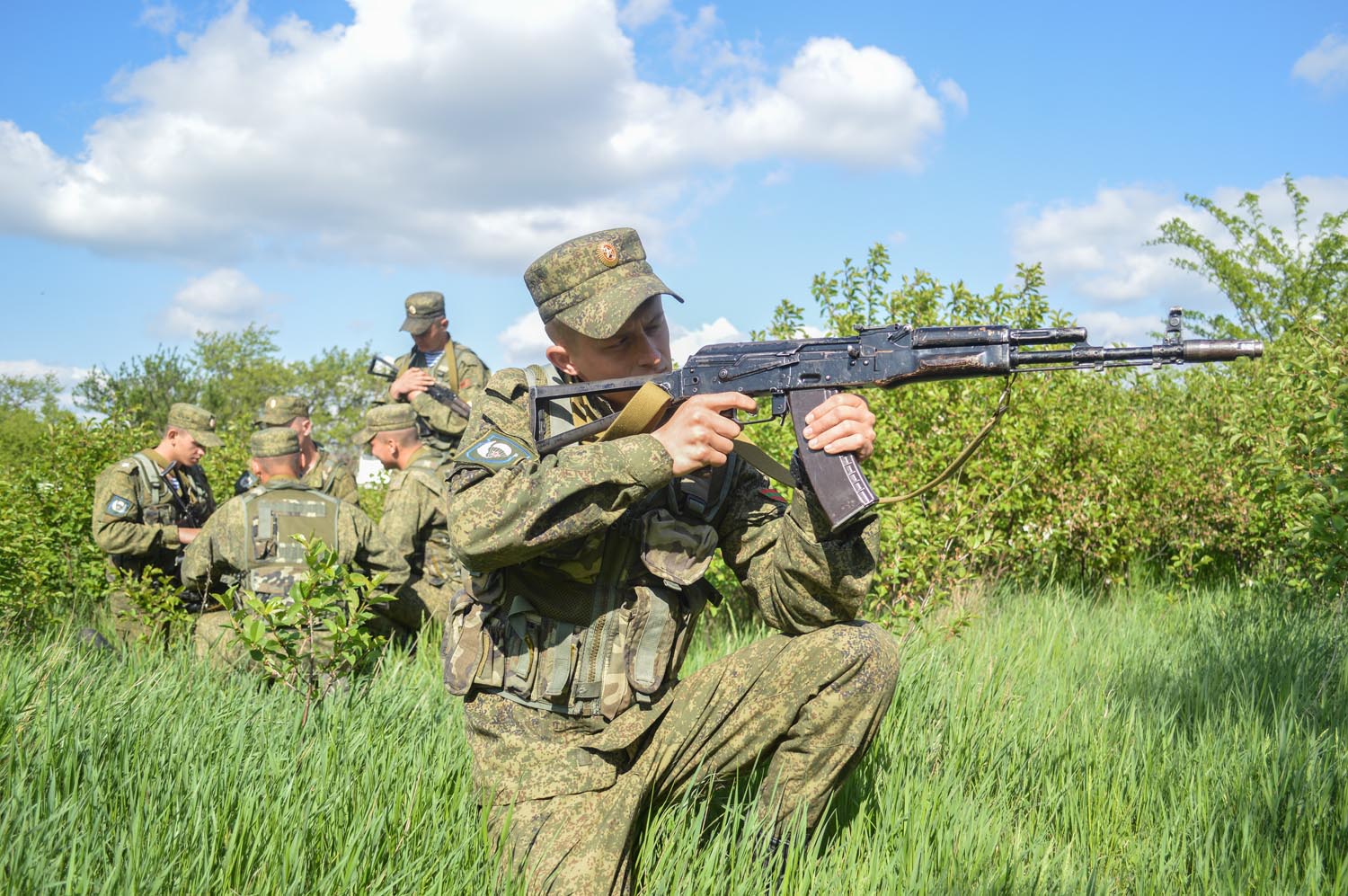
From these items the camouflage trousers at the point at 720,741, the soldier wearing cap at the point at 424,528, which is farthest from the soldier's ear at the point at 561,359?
the soldier wearing cap at the point at 424,528

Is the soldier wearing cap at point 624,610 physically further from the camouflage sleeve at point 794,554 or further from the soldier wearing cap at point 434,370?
the soldier wearing cap at point 434,370

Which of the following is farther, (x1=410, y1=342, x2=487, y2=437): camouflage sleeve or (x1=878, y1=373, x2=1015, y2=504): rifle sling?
(x1=410, y1=342, x2=487, y2=437): camouflage sleeve

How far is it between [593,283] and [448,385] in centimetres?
560

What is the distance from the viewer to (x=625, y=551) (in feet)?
10.4

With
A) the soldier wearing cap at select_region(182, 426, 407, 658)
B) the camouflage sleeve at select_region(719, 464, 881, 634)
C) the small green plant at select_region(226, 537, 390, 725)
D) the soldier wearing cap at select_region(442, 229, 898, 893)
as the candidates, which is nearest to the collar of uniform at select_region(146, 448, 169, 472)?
the soldier wearing cap at select_region(182, 426, 407, 658)

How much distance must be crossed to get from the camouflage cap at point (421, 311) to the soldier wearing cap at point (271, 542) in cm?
201

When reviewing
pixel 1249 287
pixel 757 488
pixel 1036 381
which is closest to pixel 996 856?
pixel 757 488

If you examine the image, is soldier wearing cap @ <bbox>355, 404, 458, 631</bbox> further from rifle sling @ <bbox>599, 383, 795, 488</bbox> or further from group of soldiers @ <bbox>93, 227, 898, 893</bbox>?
rifle sling @ <bbox>599, 383, 795, 488</bbox>

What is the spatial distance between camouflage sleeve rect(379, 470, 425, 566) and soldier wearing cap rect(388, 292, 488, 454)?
598 millimetres

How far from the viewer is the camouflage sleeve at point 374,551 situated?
662 cm

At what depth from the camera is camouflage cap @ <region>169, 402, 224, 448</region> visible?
7.88m

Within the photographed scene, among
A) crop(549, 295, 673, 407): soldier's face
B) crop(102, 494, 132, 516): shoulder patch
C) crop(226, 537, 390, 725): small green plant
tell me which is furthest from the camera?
crop(102, 494, 132, 516): shoulder patch

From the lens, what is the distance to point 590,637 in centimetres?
305

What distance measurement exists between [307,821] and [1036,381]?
5.69 m
